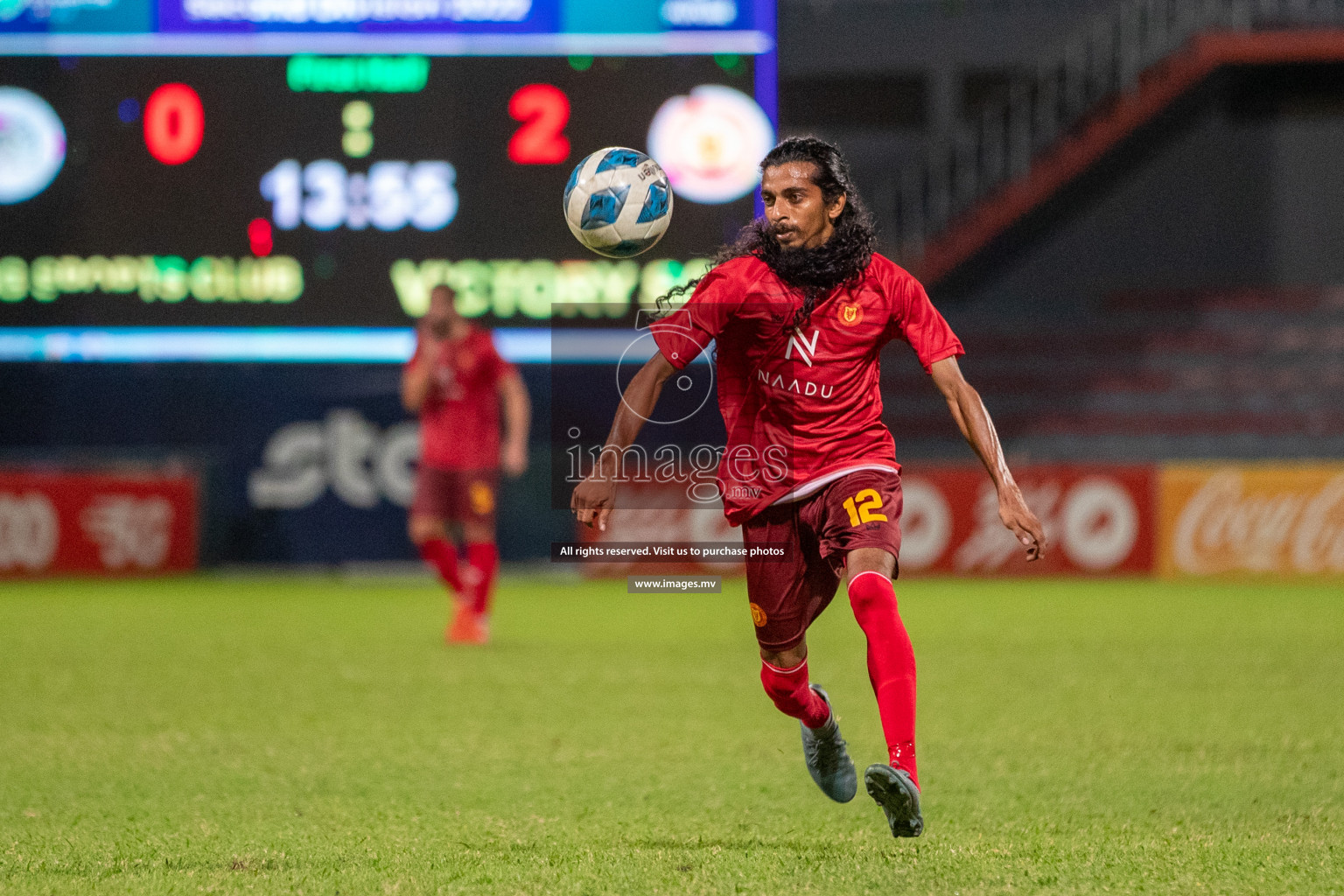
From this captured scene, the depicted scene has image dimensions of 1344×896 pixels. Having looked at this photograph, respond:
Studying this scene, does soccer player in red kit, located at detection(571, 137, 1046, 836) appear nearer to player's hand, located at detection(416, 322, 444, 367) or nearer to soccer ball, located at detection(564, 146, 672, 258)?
soccer ball, located at detection(564, 146, 672, 258)

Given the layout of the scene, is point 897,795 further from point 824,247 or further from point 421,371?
point 421,371

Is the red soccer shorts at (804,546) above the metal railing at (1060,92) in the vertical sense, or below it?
below

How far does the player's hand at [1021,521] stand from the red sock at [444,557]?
5635mm

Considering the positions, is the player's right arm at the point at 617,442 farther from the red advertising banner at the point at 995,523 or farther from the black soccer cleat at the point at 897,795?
the red advertising banner at the point at 995,523

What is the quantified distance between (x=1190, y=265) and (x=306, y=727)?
17.4 metres

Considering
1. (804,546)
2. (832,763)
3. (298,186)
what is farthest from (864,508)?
(298,186)

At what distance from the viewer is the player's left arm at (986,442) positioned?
3941 mm

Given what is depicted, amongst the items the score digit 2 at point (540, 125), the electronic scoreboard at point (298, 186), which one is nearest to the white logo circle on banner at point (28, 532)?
the electronic scoreboard at point (298, 186)

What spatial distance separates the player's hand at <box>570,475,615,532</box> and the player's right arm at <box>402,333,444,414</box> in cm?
520

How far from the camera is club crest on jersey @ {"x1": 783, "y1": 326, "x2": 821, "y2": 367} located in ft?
14.1

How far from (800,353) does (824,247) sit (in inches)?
11.7

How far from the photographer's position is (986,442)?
162 inches

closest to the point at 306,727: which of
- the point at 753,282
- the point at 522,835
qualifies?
the point at 522,835

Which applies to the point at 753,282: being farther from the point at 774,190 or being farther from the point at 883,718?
the point at 883,718
